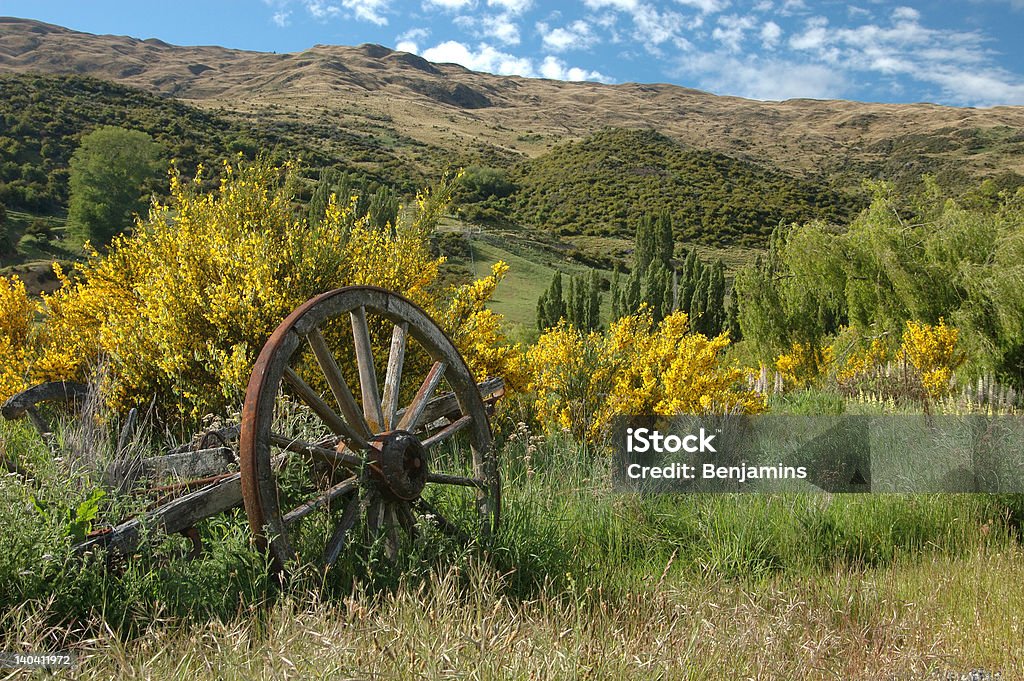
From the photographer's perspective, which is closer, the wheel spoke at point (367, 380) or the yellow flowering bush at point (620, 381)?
the wheel spoke at point (367, 380)

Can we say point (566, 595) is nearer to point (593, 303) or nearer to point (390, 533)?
point (390, 533)

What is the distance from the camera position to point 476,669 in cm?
207

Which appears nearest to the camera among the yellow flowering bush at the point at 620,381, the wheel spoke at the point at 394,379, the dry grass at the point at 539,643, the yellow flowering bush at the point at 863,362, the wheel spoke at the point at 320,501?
the dry grass at the point at 539,643

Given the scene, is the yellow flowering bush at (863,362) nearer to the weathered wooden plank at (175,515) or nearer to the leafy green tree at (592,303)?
the weathered wooden plank at (175,515)

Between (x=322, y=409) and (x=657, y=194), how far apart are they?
70.4 meters

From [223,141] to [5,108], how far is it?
48.3 ft

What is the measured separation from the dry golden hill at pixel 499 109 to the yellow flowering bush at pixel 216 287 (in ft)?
254

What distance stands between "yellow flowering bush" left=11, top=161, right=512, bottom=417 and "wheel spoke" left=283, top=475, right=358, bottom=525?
7.26ft

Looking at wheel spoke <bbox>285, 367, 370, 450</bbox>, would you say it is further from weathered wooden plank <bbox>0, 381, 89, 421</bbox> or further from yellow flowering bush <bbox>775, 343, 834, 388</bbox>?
yellow flowering bush <bbox>775, 343, 834, 388</bbox>

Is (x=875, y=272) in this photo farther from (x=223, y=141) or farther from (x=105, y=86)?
(x=105, y=86)

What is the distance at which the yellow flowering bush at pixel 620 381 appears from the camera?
25.3ft

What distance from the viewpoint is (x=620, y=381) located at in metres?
8.07

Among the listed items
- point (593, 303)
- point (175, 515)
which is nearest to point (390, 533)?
point (175, 515)

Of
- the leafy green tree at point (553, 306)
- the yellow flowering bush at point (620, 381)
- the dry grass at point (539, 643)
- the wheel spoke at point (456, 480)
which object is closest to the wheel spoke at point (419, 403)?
the wheel spoke at point (456, 480)
